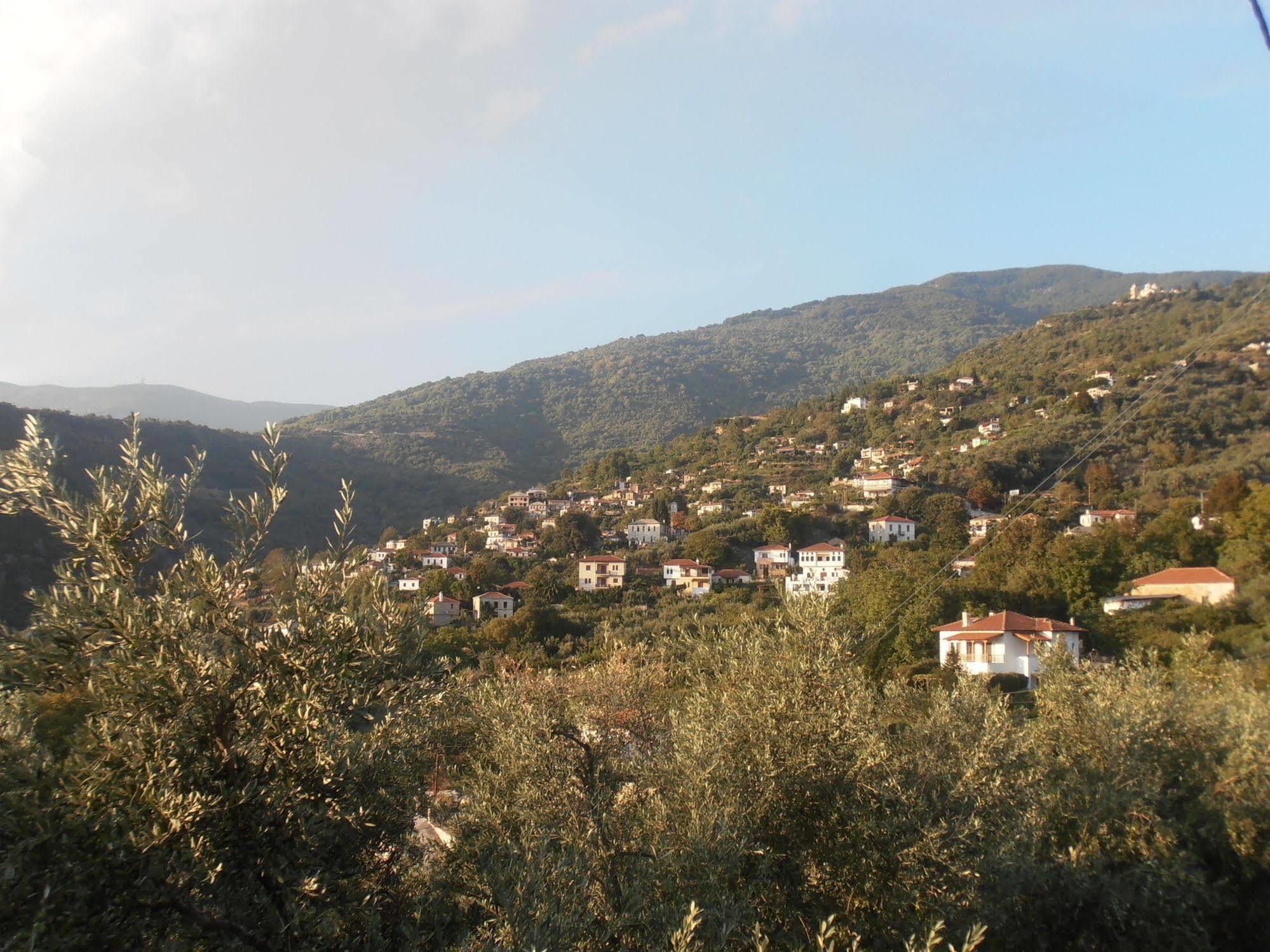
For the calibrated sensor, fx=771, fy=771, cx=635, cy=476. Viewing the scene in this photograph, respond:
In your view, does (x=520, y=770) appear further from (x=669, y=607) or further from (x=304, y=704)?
(x=669, y=607)

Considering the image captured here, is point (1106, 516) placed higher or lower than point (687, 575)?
higher

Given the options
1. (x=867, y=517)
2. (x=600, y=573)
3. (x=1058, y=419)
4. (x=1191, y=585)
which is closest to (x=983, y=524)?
(x=867, y=517)

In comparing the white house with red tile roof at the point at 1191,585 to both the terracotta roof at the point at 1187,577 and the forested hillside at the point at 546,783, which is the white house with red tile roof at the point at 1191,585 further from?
the forested hillside at the point at 546,783

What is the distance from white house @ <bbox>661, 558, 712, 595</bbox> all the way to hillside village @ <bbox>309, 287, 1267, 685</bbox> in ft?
0.42

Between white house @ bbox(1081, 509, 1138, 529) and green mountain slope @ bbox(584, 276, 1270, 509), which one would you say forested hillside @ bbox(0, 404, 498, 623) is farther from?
white house @ bbox(1081, 509, 1138, 529)

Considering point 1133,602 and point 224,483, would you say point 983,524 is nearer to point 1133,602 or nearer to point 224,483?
point 1133,602

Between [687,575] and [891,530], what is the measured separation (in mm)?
14514

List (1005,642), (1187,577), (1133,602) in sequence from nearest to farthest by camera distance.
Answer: (1005,642)
(1187,577)
(1133,602)

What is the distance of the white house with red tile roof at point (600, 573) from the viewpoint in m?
45.8

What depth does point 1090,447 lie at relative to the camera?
67.1 feet

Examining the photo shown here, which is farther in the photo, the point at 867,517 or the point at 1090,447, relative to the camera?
the point at 867,517

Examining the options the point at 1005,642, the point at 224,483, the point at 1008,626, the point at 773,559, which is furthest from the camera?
the point at 224,483

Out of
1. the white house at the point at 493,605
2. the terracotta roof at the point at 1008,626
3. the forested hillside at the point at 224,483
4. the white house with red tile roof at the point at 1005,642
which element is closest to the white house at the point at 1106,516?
the terracotta roof at the point at 1008,626

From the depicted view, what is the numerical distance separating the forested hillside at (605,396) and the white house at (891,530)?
55.2 m
